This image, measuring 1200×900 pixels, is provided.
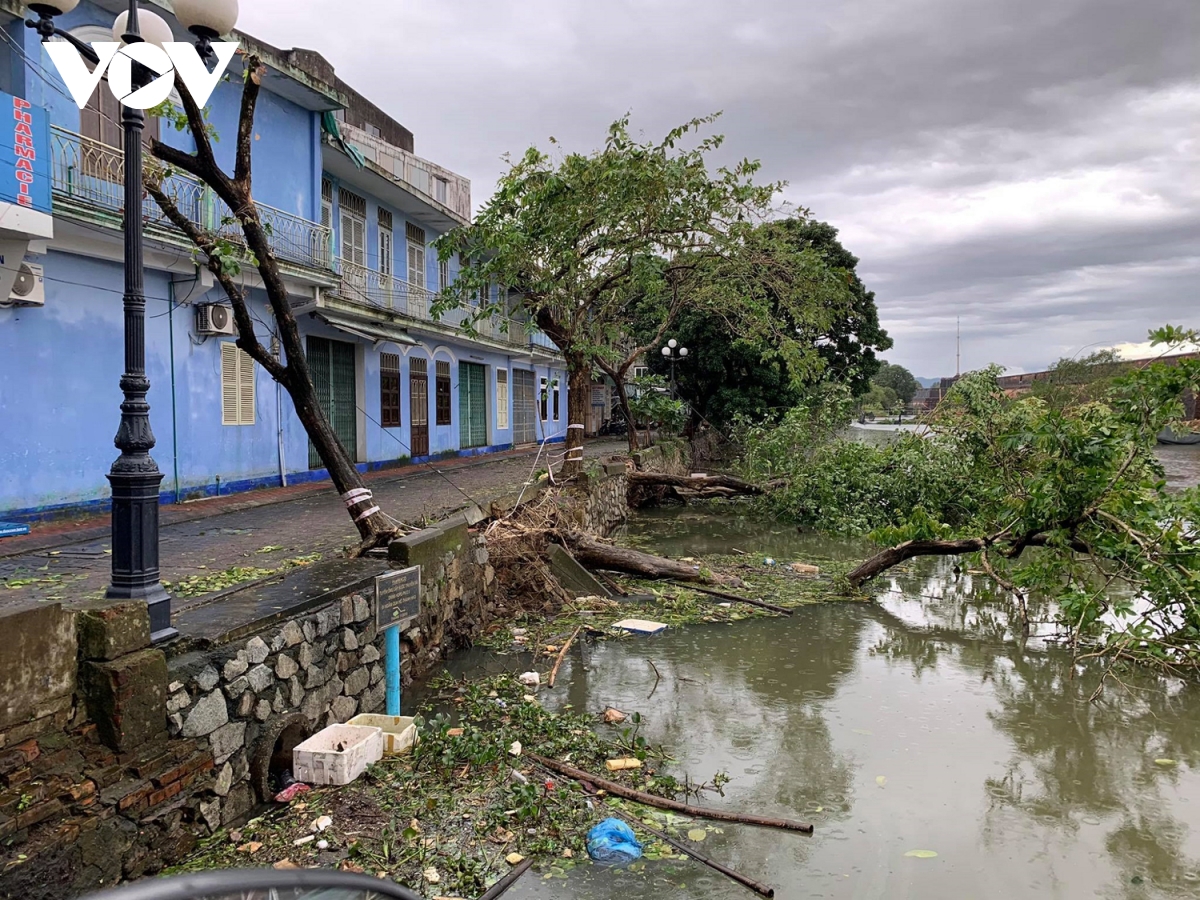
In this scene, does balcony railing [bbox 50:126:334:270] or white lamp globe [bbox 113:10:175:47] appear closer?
white lamp globe [bbox 113:10:175:47]

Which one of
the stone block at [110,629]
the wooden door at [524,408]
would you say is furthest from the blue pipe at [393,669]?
the wooden door at [524,408]

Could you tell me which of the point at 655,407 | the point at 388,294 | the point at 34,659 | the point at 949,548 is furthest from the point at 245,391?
the point at 655,407

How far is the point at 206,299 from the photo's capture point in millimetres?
11172

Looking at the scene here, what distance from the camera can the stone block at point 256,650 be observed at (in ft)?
15.3

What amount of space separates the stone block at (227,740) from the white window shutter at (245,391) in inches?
332

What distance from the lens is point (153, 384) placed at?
1036 cm

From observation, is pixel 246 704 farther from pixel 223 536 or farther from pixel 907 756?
pixel 907 756

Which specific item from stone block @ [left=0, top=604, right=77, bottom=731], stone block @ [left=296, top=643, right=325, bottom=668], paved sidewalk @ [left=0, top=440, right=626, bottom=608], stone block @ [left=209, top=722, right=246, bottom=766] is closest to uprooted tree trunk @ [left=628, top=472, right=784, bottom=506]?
paved sidewalk @ [left=0, top=440, right=626, bottom=608]

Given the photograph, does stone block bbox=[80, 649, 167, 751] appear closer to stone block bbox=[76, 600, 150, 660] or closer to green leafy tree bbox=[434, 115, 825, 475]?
stone block bbox=[76, 600, 150, 660]

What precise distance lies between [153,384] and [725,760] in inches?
350

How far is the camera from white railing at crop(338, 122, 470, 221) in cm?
1852

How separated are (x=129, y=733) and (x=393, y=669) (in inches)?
85.3

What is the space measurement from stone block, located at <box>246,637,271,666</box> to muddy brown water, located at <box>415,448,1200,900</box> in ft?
6.72

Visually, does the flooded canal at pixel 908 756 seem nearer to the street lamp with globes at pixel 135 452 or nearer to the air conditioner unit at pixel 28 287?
the street lamp with globes at pixel 135 452
